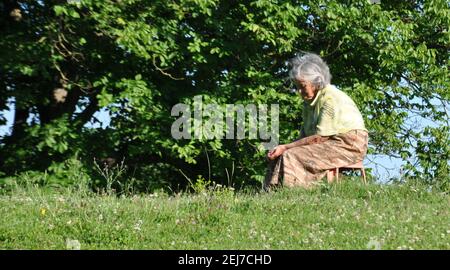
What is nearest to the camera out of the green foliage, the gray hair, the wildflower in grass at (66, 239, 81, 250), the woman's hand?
the wildflower in grass at (66, 239, 81, 250)

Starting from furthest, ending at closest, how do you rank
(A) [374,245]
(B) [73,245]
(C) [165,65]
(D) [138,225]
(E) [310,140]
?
(C) [165,65] < (E) [310,140] < (D) [138,225] < (B) [73,245] < (A) [374,245]

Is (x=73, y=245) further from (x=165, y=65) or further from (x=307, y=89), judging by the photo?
(x=165, y=65)

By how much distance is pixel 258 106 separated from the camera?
14562 mm

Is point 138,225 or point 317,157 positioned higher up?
point 317,157

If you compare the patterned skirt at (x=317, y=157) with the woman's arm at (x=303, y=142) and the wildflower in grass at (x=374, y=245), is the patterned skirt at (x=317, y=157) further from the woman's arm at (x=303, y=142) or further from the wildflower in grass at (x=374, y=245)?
the wildflower in grass at (x=374, y=245)

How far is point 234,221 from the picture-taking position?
282 inches

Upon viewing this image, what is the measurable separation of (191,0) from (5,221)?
23.7 feet

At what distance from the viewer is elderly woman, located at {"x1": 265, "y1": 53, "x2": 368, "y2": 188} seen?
29.1 ft

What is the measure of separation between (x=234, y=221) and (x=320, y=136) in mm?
2172

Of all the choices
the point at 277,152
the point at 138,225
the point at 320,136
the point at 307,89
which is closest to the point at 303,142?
the point at 320,136

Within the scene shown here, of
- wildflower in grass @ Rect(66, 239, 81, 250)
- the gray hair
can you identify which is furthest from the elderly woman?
wildflower in grass @ Rect(66, 239, 81, 250)

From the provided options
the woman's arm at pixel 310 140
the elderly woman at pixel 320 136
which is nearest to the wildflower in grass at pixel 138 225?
the elderly woman at pixel 320 136

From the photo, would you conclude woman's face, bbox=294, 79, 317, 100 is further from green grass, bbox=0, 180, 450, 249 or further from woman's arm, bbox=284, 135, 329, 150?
green grass, bbox=0, 180, 450, 249

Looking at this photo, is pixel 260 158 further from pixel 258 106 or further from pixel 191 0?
pixel 191 0
